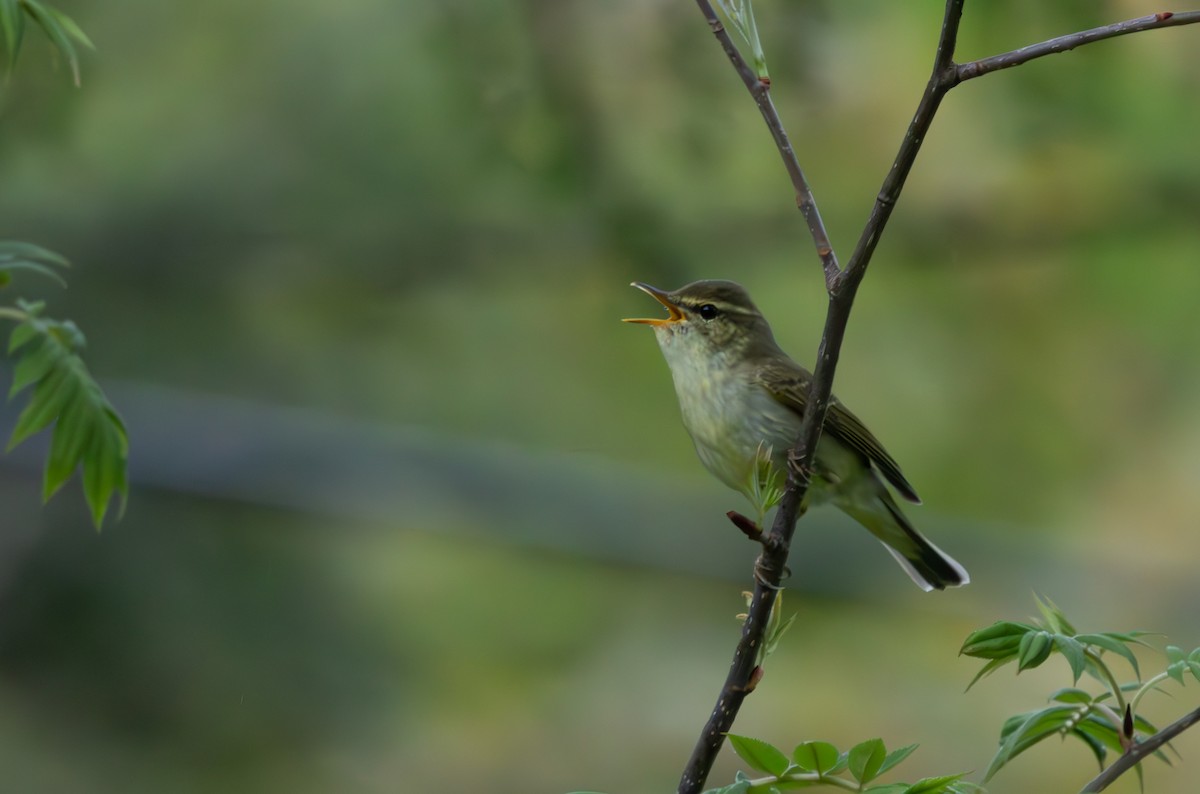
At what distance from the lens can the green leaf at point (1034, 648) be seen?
4.71 feet

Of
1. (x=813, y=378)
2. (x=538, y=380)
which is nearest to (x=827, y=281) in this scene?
(x=813, y=378)

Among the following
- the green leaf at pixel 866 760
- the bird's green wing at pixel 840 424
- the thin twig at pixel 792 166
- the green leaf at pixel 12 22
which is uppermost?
→ the bird's green wing at pixel 840 424

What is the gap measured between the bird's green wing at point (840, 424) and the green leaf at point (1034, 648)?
1836mm

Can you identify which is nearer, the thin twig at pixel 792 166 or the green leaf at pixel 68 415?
the green leaf at pixel 68 415

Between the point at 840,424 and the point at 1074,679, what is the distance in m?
1.87

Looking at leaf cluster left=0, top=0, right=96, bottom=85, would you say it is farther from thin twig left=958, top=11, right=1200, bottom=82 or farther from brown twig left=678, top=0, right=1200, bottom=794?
thin twig left=958, top=11, right=1200, bottom=82

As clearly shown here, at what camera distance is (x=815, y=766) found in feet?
4.71

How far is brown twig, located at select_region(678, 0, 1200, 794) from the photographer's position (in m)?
1.39

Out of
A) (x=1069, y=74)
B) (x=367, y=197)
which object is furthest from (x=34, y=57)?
(x=1069, y=74)

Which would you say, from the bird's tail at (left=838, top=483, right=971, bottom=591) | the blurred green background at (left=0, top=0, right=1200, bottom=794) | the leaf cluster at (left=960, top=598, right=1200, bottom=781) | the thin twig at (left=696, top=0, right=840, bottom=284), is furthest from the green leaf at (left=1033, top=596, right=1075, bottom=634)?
the blurred green background at (left=0, top=0, right=1200, bottom=794)

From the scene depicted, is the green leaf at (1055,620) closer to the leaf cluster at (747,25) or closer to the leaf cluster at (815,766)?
the leaf cluster at (815,766)

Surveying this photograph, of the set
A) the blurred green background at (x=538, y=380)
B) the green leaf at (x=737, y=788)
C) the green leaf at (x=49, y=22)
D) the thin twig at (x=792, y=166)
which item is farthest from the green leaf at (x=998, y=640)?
the blurred green background at (x=538, y=380)

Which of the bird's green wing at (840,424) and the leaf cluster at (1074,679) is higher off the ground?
the bird's green wing at (840,424)

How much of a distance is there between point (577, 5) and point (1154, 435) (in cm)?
398
